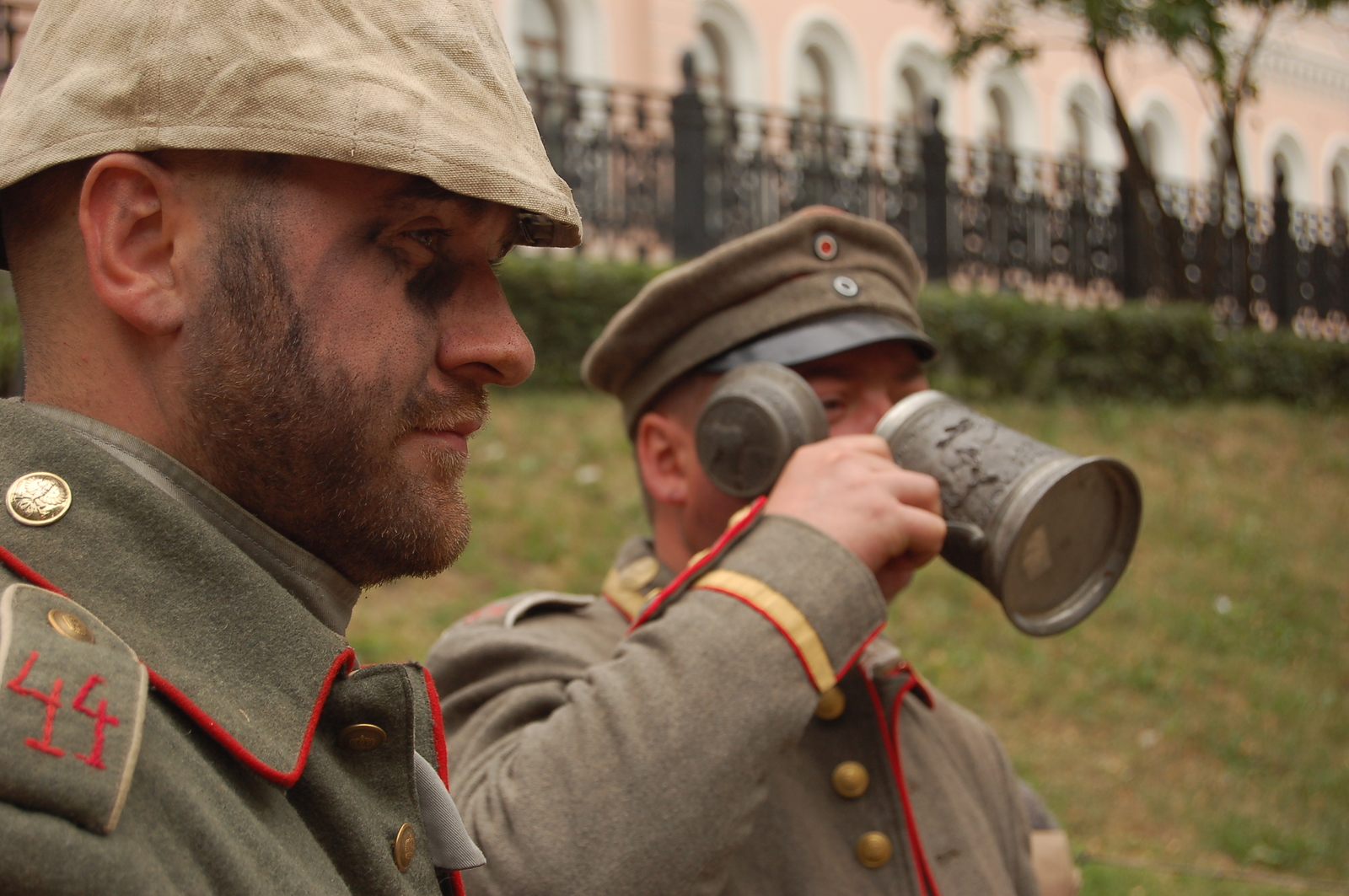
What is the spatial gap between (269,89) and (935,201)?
31.5 feet

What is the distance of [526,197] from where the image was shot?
45.8 inches

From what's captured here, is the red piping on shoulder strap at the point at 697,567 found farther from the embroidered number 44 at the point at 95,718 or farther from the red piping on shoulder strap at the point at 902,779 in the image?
the embroidered number 44 at the point at 95,718

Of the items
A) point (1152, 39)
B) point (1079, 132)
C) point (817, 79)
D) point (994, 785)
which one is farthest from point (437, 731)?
point (1079, 132)

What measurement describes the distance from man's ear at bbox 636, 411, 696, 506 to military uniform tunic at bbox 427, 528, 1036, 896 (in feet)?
0.71

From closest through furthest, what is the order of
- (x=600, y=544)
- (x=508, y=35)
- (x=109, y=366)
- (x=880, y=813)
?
1. (x=109, y=366)
2. (x=880, y=813)
3. (x=600, y=544)
4. (x=508, y=35)

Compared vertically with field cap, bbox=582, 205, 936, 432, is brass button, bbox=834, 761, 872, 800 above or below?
below

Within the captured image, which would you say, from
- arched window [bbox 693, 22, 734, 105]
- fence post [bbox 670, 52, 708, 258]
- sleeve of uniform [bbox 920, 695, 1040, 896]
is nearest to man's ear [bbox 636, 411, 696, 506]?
sleeve of uniform [bbox 920, 695, 1040, 896]

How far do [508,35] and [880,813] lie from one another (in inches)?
443

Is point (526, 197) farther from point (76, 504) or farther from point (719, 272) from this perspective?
point (719, 272)

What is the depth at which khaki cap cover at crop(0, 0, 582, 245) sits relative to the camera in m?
1.07

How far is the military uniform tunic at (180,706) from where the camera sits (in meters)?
0.77

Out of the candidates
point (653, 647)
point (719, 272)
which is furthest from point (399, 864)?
point (719, 272)

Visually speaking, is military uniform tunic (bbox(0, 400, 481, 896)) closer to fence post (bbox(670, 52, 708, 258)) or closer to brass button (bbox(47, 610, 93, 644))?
brass button (bbox(47, 610, 93, 644))

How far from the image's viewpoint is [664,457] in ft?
7.33
